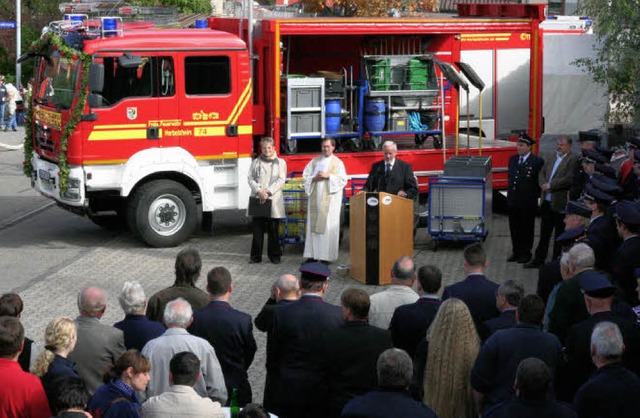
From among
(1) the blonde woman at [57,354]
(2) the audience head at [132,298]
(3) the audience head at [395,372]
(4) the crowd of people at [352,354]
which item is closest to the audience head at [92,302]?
(4) the crowd of people at [352,354]

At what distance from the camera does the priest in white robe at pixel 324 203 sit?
1573cm

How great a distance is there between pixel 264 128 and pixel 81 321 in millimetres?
9820

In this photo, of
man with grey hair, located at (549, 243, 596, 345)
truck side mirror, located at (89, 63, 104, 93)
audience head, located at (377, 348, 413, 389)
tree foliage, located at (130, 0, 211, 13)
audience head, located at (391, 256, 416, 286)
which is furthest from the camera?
tree foliage, located at (130, 0, 211, 13)

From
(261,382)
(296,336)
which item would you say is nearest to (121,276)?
(261,382)

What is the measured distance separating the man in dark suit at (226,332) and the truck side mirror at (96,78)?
8.68 metres

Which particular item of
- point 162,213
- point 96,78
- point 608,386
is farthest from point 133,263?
point 608,386

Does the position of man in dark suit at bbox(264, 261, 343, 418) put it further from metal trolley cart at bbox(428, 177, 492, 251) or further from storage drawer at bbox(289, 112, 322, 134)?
storage drawer at bbox(289, 112, 322, 134)

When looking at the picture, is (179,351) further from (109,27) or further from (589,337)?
(109,27)

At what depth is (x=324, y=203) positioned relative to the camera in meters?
15.8

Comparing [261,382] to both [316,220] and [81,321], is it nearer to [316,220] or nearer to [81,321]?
[81,321]

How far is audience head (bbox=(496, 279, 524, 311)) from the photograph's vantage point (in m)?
8.00

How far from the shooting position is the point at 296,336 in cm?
798

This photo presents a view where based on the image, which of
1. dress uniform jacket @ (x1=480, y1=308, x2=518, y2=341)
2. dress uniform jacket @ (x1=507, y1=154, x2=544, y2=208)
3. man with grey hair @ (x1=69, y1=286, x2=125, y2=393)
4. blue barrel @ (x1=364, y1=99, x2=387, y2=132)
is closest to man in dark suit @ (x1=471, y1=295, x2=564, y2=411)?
dress uniform jacket @ (x1=480, y1=308, x2=518, y2=341)

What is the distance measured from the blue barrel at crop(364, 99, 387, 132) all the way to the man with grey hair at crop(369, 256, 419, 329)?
9221 millimetres
